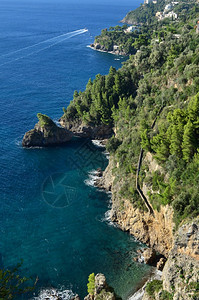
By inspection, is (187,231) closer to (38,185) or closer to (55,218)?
(55,218)

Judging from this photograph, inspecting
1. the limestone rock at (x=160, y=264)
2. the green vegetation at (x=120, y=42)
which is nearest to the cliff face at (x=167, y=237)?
the limestone rock at (x=160, y=264)

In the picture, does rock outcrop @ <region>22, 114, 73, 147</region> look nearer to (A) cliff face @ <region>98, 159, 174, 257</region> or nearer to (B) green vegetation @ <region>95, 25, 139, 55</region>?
(A) cliff face @ <region>98, 159, 174, 257</region>

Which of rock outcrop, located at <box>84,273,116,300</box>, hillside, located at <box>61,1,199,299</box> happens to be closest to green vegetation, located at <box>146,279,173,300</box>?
hillside, located at <box>61,1,199,299</box>

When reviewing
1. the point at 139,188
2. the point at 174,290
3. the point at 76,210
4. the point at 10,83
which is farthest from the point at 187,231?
the point at 10,83

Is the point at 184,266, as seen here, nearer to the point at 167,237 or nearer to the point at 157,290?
the point at 157,290

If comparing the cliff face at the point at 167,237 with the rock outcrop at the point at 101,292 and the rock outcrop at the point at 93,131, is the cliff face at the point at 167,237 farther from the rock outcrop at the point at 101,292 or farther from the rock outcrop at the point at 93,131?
the rock outcrop at the point at 93,131

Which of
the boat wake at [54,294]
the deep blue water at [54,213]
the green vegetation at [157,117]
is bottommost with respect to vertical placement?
the boat wake at [54,294]
